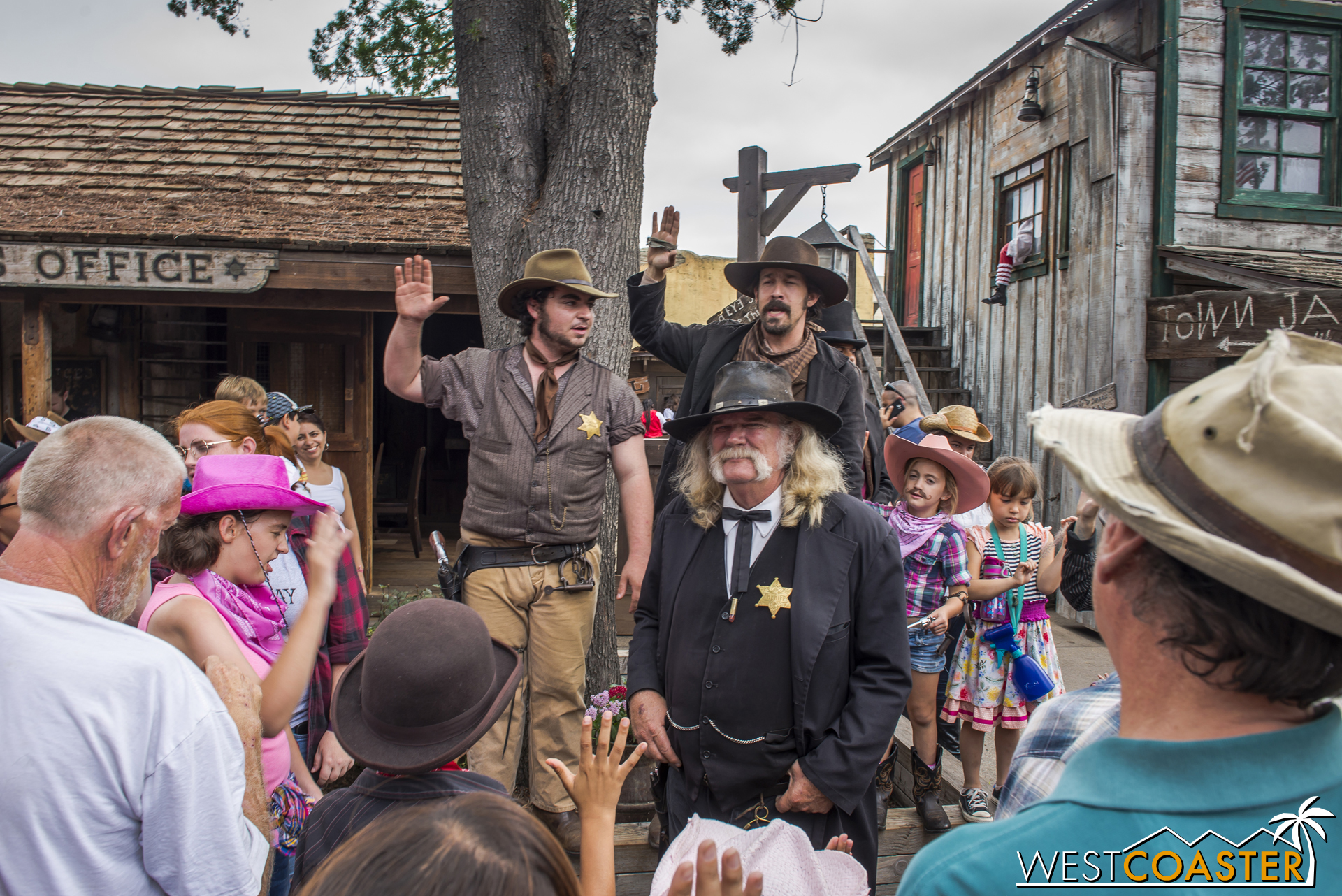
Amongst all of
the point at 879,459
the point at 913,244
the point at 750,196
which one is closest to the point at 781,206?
the point at 750,196

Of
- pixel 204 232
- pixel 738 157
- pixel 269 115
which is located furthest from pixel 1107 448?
pixel 269 115

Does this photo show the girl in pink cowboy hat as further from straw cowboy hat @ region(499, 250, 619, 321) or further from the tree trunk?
the tree trunk

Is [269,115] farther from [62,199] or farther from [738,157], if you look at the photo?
[738,157]

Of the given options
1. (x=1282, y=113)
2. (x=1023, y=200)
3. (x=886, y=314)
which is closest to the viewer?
(x=1282, y=113)

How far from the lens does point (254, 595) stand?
7.77 feet

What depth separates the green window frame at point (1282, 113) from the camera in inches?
260

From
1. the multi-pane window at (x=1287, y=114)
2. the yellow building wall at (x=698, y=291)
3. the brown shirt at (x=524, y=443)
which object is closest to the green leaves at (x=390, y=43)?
the brown shirt at (x=524, y=443)

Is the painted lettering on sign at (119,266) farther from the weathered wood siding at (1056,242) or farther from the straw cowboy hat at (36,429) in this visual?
the weathered wood siding at (1056,242)

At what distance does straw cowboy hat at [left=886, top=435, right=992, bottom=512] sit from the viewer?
3.33 metres

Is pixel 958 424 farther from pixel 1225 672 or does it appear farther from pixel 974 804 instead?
pixel 1225 672

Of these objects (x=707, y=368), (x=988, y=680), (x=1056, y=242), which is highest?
(x=1056, y=242)

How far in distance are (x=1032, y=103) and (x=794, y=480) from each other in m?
7.14

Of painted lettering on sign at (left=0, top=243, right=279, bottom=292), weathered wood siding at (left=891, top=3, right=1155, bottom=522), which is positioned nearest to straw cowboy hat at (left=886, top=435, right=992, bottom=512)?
weathered wood siding at (left=891, top=3, right=1155, bottom=522)

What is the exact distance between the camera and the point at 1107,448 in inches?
39.2
